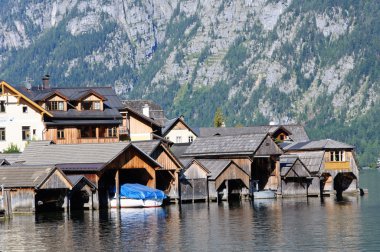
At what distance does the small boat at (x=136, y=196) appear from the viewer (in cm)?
10944

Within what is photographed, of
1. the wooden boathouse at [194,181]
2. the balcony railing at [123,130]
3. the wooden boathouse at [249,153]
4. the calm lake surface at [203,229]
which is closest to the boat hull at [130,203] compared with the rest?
the calm lake surface at [203,229]

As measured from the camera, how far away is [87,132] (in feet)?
459

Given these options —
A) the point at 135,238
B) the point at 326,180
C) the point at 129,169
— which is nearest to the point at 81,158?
the point at 129,169

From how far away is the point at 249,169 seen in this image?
12544 cm

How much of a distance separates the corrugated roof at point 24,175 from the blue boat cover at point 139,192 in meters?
10.1

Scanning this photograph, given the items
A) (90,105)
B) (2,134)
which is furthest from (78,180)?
(90,105)

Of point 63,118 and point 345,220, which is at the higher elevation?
point 63,118

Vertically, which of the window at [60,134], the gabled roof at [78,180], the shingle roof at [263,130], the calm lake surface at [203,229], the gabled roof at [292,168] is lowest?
the calm lake surface at [203,229]

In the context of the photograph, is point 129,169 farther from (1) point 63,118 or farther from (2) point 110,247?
(2) point 110,247

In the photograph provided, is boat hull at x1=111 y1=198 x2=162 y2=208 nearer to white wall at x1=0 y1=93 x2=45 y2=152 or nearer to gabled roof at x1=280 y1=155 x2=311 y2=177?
gabled roof at x1=280 y1=155 x2=311 y2=177

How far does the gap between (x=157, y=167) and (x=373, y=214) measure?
944 inches

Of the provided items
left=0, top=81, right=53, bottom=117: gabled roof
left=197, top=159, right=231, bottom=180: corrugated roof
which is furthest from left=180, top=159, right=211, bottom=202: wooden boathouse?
left=0, top=81, right=53, bottom=117: gabled roof

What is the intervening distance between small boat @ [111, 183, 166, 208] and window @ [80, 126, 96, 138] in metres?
30.0

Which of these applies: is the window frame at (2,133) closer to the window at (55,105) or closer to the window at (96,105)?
the window at (55,105)
